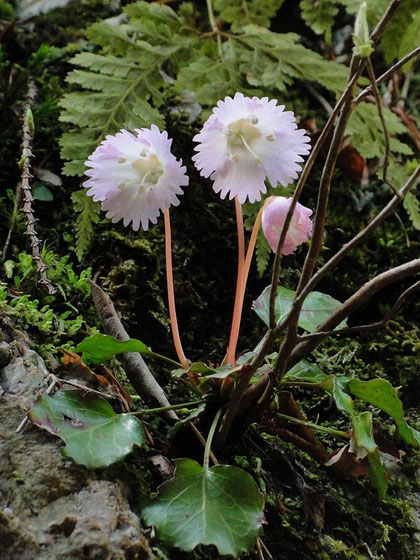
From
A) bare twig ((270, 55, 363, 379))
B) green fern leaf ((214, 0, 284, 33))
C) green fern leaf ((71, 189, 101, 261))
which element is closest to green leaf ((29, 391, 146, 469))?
bare twig ((270, 55, 363, 379))

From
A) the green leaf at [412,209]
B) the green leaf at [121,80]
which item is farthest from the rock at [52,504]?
the green leaf at [412,209]

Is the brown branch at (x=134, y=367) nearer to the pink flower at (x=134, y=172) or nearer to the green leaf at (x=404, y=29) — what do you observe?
the pink flower at (x=134, y=172)

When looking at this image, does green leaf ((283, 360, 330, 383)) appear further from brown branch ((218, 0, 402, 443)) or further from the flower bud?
the flower bud

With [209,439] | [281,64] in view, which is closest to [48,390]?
[209,439]

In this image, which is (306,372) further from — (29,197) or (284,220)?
(29,197)

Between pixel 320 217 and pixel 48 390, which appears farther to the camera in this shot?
pixel 48 390

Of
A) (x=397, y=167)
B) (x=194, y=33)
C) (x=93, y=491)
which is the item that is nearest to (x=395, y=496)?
(x=93, y=491)
